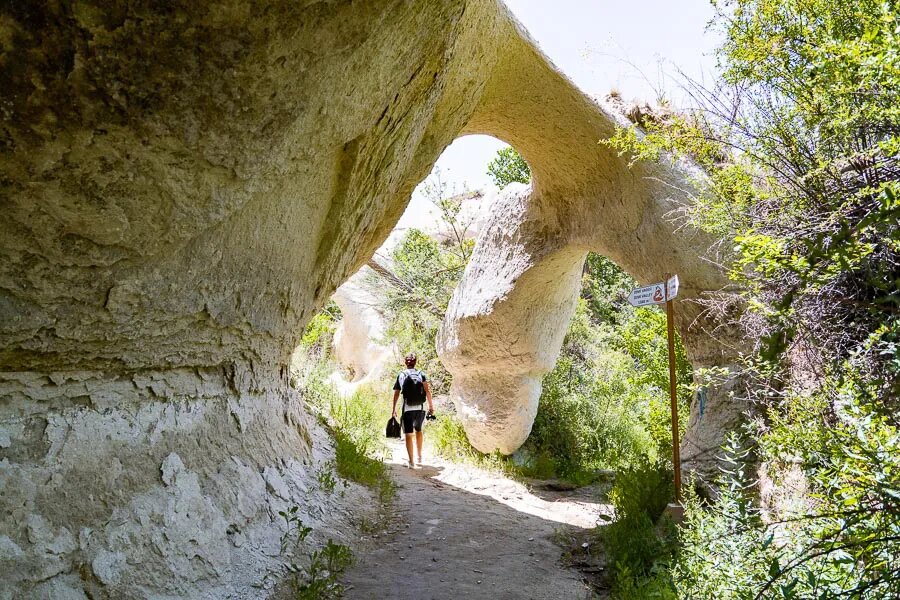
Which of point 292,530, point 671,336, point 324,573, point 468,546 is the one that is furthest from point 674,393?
point 292,530

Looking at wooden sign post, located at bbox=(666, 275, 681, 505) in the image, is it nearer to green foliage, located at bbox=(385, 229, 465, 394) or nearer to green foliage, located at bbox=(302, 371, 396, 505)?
green foliage, located at bbox=(302, 371, 396, 505)

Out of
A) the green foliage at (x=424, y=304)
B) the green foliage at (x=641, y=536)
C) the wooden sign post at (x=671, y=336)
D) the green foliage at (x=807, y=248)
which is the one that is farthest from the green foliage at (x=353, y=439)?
the green foliage at (x=807, y=248)

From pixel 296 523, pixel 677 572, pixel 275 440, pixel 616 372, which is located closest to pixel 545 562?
pixel 677 572

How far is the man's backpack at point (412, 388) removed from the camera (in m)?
6.59

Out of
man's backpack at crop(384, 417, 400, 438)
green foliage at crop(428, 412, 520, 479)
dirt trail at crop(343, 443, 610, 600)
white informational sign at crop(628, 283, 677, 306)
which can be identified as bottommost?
dirt trail at crop(343, 443, 610, 600)

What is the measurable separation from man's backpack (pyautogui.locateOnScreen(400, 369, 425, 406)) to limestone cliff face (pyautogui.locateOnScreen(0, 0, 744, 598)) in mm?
2418

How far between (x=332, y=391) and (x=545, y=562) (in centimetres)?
397

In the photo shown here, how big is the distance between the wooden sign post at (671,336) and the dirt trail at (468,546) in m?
0.86

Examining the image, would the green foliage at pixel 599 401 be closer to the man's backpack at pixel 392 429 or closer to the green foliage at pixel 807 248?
the man's backpack at pixel 392 429

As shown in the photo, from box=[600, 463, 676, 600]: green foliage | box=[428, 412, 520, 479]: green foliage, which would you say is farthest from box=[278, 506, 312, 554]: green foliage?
box=[428, 412, 520, 479]: green foliage

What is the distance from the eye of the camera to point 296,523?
3715mm

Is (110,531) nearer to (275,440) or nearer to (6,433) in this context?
(6,433)

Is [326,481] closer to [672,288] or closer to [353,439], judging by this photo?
[353,439]

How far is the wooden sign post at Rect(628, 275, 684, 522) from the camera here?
4.05m
